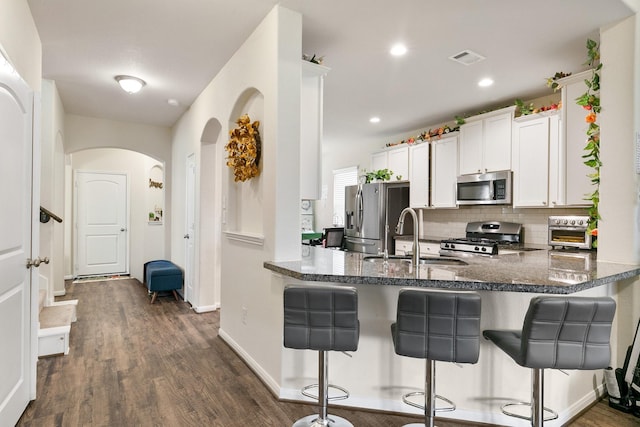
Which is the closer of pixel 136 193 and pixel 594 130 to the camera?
pixel 594 130

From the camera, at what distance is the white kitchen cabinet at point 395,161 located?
5.41 m

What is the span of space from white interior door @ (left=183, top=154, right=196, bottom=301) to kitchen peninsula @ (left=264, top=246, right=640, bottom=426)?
260cm

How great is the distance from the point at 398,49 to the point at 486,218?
8.77 ft

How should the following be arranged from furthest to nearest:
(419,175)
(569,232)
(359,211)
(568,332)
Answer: (359,211) < (419,175) < (569,232) < (568,332)

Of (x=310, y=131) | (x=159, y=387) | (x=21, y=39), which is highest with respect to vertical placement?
(x=21, y=39)

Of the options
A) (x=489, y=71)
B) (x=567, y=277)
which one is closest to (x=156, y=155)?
(x=489, y=71)

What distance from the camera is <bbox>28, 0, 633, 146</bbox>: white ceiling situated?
2.47m

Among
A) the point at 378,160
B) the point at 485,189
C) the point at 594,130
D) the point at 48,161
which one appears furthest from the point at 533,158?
the point at 48,161

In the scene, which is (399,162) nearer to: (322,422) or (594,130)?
(594,130)

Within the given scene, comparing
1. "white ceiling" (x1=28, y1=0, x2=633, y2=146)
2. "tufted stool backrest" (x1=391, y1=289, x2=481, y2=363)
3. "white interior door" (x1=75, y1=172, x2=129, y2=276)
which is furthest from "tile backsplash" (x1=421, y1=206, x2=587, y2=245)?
"white interior door" (x1=75, y1=172, x2=129, y2=276)

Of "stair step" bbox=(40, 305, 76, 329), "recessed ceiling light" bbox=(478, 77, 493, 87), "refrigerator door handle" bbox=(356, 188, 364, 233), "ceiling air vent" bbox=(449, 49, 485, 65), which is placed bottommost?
"stair step" bbox=(40, 305, 76, 329)

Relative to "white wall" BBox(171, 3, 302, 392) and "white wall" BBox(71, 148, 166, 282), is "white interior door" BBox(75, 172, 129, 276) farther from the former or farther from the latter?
"white wall" BBox(171, 3, 302, 392)

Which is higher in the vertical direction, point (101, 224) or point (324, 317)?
point (101, 224)

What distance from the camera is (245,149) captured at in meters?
2.89
